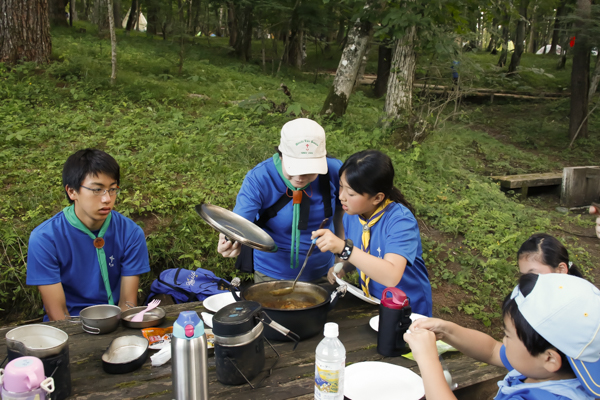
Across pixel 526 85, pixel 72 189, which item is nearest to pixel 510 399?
pixel 72 189

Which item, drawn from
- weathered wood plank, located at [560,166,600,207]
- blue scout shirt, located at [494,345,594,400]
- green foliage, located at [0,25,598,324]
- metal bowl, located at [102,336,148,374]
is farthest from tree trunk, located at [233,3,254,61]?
blue scout shirt, located at [494,345,594,400]

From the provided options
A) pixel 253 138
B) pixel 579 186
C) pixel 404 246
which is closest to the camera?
pixel 404 246

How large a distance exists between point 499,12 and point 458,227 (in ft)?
12.1

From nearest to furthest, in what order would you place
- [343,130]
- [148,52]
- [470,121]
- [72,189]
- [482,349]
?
[482,349] → [72,189] → [343,130] → [148,52] → [470,121]

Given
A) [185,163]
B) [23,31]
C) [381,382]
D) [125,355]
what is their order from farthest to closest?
[23,31] → [185,163] → [125,355] → [381,382]

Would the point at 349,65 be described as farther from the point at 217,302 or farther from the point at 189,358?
the point at 189,358

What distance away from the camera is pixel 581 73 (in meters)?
11.7

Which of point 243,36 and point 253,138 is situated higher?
point 243,36

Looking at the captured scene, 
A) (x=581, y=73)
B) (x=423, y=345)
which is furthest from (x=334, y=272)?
(x=581, y=73)

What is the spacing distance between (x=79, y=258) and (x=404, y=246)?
1897 mm

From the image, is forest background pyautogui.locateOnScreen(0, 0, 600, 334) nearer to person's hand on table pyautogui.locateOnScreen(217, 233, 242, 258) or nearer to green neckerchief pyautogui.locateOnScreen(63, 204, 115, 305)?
green neckerchief pyautogui.locateOnScreen(63, 204, 115, 305)

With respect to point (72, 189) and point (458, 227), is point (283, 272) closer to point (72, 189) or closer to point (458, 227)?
point (72, 189)

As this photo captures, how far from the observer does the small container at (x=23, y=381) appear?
4.06ft

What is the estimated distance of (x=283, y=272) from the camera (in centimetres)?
289
